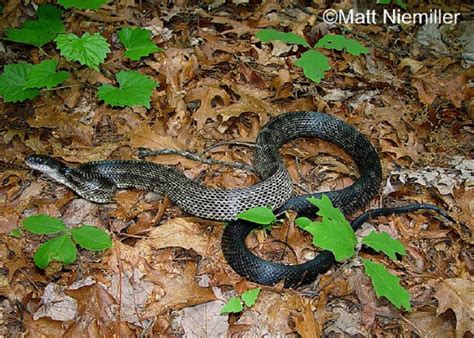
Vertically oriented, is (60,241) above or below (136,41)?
below

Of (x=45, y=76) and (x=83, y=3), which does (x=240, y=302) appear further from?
(x=83, y=3)

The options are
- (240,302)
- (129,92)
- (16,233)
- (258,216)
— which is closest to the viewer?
(240,302)

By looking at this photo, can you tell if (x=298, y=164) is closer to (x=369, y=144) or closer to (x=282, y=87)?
(x=369, y=144)

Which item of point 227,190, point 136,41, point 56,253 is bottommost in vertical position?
point 227,190

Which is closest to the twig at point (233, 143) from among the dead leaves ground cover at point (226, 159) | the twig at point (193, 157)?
the dead leaves ground cover at point (226, 159)

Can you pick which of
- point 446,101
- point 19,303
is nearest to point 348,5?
point 446,101

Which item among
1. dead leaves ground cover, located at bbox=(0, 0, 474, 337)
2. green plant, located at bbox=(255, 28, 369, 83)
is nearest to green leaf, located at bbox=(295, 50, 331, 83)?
green plant, located at bbox=(255, 28, 369, 83)

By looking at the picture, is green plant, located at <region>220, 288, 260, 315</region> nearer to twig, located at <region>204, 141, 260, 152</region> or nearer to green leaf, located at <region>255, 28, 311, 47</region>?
twig, located at <region>204, 141, 260, 152</region>

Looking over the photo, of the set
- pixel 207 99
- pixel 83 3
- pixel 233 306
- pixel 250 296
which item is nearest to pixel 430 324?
pixel 250 296
